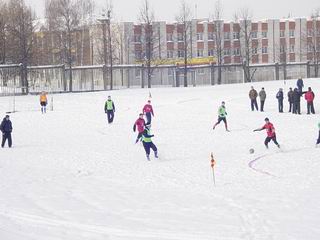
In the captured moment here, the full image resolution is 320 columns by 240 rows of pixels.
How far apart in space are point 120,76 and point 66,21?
860 centimetres

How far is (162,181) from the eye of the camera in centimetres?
1809

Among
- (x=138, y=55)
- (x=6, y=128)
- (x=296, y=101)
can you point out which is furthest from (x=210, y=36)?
(x=6, y=128)

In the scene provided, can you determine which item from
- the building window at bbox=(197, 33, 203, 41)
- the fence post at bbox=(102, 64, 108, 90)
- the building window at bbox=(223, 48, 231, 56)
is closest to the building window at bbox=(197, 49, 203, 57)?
the building window at bbox=(197, 33, 203, 41)

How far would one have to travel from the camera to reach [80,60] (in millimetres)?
81625

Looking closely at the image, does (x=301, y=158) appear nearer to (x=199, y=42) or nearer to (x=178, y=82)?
(x=178, y=82)

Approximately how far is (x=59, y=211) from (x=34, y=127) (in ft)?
66.9

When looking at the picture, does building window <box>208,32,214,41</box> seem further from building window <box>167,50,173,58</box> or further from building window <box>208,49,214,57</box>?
building window <box>167,50,173,58</box>

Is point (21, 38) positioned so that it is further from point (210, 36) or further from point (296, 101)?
point (210, 36)

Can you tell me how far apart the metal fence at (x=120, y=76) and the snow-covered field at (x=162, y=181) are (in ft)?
84.0

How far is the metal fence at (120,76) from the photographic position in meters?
61.8

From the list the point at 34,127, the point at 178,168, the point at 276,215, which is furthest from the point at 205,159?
the point at 34,127

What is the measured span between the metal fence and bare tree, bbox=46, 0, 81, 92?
224cm

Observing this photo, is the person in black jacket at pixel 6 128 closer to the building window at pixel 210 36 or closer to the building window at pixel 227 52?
the building window at pixel 227 52

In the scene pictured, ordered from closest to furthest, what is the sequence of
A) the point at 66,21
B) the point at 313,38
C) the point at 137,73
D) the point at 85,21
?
the point at 66,21, the point at 137,73, the point at 85,21, the point at 313,38
